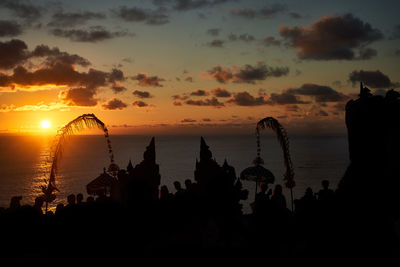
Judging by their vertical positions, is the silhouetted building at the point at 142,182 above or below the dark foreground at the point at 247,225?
above

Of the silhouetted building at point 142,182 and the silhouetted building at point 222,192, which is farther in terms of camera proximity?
the silhouetted building at point 222,192

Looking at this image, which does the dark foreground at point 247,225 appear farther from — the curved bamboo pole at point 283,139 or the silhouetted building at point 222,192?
the curved bamboo pole at point 283,139

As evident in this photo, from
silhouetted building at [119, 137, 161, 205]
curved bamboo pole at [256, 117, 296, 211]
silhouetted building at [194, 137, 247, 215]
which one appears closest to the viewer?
silhouetted building at [119, 137, 161, 205]

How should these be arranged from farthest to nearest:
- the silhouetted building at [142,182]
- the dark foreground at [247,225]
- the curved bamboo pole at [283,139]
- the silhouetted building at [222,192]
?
the curved bamboo pole at [283,139] → the silhouetted building at [222,192] → the silhouetted building at [142,182] → the dark foreground at [247,225]

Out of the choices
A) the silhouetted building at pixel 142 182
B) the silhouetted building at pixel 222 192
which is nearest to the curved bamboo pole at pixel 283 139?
the silhouetted building at pixel 222 192

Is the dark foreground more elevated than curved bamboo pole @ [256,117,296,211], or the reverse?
curved bamboo pole @ [256,117,296,211]

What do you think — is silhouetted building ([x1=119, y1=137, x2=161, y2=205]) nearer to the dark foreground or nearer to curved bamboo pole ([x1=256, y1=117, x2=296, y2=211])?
the dark foreground

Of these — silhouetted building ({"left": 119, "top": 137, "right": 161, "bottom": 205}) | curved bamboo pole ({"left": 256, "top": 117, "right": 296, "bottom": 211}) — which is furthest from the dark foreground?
curved bamboo pole ({"left": 256, "top": 117, "right": 296, "bottom": 211})

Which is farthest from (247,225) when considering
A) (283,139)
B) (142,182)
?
(283,139)

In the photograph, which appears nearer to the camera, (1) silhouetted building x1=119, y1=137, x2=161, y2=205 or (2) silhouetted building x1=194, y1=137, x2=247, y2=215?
(1) silhouetted building x1=119, y1=137, x2=161, y2=205

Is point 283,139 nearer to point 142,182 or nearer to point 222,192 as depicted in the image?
point 222,192

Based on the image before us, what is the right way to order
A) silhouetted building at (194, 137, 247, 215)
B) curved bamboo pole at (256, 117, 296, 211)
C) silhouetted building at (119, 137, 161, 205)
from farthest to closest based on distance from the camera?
1. curved bamboo pole at (256, 117, 296, 211)
2. silhouetted building at (194, 137, 247, 215)
3. silhouetted building at (119, 137, 161, 205)

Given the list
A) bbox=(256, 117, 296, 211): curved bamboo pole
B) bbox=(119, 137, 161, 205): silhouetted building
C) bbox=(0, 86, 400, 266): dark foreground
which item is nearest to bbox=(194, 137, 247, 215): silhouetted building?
bbox=(0, 86, 400, 266): dark foreground

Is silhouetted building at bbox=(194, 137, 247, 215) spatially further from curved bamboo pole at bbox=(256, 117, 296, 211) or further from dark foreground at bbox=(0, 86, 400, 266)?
curved bamboo pole at bbox=(256, 117, 296, 211)
